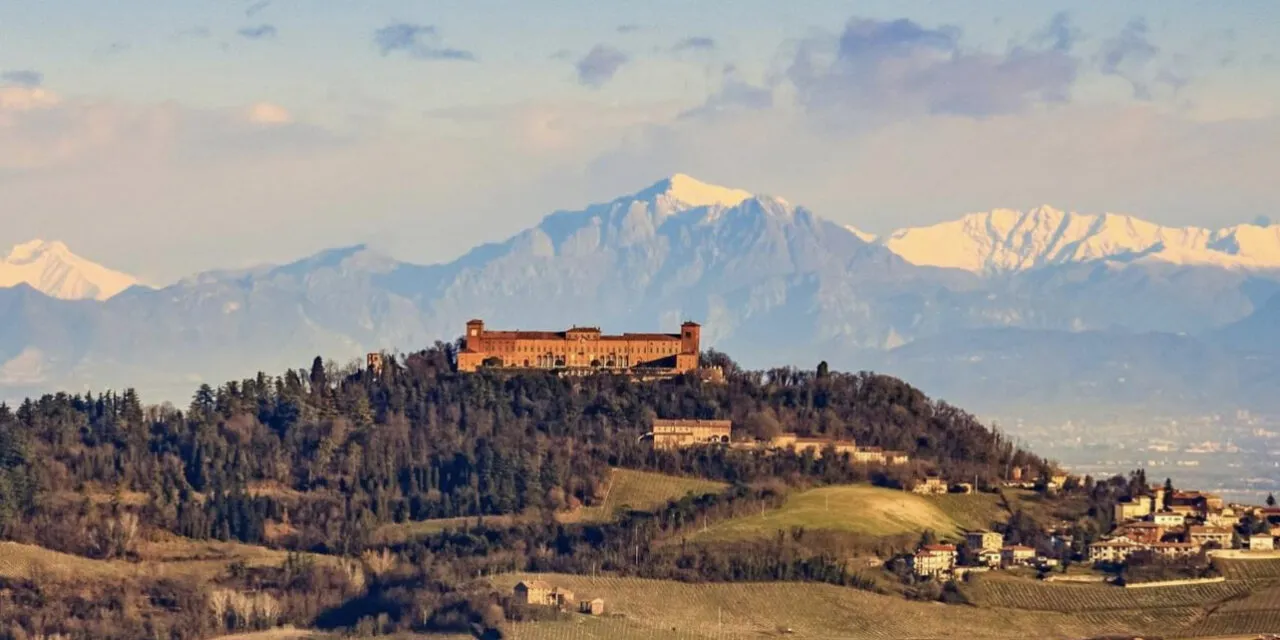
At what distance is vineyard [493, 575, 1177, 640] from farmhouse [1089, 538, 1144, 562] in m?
10.8

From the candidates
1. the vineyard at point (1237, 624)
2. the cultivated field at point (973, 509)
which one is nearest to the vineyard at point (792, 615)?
the vineyard at point (1237, 624)

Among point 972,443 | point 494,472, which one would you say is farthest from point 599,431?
point 972,443

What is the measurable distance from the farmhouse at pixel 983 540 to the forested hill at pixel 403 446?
454 inches

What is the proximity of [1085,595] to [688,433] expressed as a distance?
3238 centimetres

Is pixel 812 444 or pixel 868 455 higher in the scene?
pixel 812 444

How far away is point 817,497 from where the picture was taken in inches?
5655

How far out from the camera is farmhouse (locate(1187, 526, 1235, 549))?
5487 inches

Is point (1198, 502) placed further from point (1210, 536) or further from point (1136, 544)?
point (1136, 544)

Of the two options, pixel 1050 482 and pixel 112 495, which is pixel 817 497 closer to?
pixel 1050 482

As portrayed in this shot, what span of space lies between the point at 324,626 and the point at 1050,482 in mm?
44817

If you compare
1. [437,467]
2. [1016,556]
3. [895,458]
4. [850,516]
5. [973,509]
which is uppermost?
[895,458]

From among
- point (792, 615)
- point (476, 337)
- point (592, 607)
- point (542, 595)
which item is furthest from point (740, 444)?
point (592, 607)

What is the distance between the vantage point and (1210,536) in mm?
140250

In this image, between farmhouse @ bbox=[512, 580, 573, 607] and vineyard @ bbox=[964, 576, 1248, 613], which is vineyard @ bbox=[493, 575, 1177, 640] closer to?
farmhouse @ bbox=[512, 580, 573, 607]
